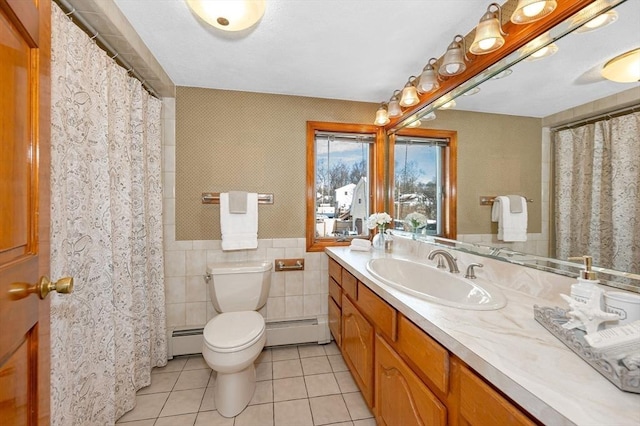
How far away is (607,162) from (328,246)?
70.5 inches

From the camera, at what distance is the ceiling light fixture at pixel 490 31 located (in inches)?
46.0

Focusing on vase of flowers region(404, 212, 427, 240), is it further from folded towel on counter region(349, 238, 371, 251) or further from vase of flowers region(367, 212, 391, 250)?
folded towel on counter region(349, 238, 371, 251)

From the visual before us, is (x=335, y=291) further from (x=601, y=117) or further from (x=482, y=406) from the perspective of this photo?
(x=601, y=117)

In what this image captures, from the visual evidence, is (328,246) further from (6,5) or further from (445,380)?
(6,5)

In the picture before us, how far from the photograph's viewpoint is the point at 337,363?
6.77 ft

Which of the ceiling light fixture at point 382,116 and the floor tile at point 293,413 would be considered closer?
the floor tile at point 293,413

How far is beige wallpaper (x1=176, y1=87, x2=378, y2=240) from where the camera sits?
7.11ft

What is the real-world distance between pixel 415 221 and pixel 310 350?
4.46 ft

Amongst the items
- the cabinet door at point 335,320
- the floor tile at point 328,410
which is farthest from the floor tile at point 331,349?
the floor tile at point 328,410

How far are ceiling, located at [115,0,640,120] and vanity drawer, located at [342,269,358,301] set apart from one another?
3.96ft

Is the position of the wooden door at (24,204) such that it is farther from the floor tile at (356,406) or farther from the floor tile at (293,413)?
the floor tile at (356,406)

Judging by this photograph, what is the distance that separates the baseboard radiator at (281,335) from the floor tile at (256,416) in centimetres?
63

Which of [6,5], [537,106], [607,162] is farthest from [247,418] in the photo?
[537,106]

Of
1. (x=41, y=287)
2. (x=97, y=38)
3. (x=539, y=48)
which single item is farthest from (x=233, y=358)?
(x=539, y=48)
